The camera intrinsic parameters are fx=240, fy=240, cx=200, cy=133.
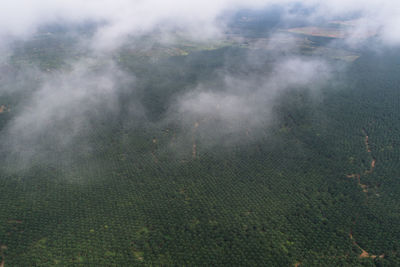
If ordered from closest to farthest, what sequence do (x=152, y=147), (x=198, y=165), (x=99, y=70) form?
(x=198, y=165) < (x=152, y=147) < (x=99, y=70)

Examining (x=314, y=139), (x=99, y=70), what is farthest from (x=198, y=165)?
(x=99, y=70)

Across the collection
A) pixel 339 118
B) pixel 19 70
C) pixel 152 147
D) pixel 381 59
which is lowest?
pixel 152 147

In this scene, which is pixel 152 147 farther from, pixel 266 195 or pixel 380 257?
pixel 380 257

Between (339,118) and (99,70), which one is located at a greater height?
(99,70)

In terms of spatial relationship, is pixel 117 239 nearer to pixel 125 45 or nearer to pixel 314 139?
pixel 314 139

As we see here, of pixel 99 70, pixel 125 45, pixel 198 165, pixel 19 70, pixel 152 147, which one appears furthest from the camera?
pixel 125 45

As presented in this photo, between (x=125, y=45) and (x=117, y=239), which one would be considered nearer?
(x=117, y=239)
